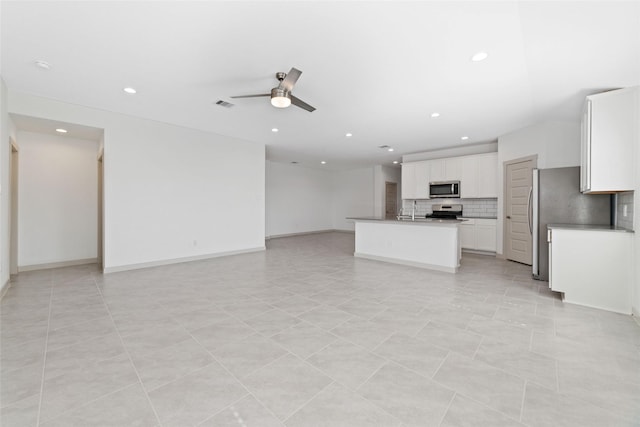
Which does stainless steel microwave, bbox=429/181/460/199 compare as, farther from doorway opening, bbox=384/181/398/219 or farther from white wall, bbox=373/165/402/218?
doorway opening, bbox=384/181/398/219

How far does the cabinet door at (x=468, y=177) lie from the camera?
6488 millimetres

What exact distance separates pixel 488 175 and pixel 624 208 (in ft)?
10.4

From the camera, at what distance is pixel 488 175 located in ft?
20.6

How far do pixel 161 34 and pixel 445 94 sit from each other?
3570 millimetres

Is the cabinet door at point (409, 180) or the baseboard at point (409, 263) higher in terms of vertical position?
the cabinet door at point (409, 180)

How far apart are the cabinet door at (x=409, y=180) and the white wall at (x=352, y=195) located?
8.41ft

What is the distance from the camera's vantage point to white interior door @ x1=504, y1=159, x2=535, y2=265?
16.8 ft

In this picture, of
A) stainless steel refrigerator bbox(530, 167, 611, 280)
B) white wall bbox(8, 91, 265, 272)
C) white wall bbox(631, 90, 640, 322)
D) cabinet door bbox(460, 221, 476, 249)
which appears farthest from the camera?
cabinet door bbox(460, 221, 476, 249)

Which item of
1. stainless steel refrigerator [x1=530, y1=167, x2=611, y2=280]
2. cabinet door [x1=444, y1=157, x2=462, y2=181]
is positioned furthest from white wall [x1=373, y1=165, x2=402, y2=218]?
stainless steel refrigerator [x1=530, y1=167, x2=611, y2=280]

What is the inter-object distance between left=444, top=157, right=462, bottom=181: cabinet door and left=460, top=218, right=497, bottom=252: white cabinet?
123 cm

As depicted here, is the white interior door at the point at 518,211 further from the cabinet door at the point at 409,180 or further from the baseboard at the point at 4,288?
the baseboard at the point at 4,288

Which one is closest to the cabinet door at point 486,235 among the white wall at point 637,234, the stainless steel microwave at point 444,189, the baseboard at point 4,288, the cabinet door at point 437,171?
the stainless steel microwave at point 444,189

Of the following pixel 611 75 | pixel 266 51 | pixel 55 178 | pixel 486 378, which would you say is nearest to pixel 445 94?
pixel 611 75

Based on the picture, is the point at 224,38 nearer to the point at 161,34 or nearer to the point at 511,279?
the point at 161,34
